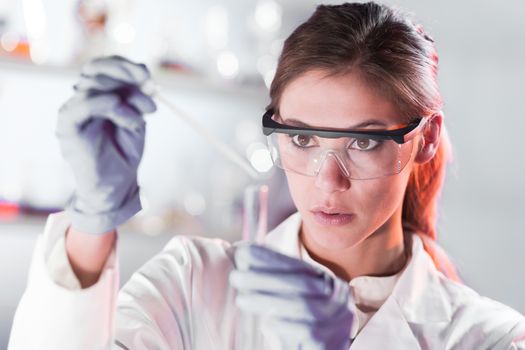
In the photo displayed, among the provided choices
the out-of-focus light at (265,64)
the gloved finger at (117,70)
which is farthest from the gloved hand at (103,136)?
the out-of-focus light at (265,64)

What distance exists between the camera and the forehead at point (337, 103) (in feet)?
4.03

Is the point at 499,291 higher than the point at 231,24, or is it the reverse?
the point at 231,24

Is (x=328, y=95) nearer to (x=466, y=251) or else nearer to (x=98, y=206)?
(x=98, y=206)

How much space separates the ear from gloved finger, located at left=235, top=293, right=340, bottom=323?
377mm

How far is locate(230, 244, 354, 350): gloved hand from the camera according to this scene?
1.13m

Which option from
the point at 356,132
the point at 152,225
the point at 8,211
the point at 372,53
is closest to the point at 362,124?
the point at 356,132

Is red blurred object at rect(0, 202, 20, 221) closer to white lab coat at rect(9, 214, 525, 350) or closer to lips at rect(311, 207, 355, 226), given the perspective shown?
white lab coat at rect(9, 214, 525, 350)

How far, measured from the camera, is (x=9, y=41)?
2330mm

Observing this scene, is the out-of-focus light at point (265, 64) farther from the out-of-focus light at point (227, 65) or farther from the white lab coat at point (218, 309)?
the white lab coat at point (218, 309)

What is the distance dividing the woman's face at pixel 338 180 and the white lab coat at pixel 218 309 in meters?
0.16

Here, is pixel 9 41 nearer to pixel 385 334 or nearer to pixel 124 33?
pixel 124 33

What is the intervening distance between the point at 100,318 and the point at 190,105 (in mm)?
1672

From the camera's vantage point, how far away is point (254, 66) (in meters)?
2.78

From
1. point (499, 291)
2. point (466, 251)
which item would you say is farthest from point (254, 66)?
point (499, 291)
